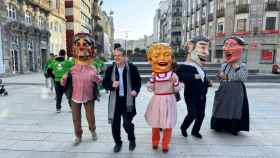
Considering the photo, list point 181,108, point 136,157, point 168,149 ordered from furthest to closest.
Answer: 1. point 181,108
2. point 168,149
3. point 136,157

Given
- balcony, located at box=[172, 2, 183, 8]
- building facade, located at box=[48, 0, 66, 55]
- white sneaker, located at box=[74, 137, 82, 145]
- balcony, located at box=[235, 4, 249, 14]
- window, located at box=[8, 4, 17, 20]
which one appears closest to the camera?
white sneaker, located at box=[74, 137, 82, 145]

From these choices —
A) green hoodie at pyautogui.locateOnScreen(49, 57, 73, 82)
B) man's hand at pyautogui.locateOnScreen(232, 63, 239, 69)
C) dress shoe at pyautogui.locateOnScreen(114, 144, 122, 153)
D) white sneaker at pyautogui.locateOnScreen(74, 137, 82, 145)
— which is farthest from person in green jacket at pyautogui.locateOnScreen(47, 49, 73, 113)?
man's hand at pyautogui.locateOnScreen(232, 63, 239, 69)

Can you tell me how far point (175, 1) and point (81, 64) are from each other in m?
60.1

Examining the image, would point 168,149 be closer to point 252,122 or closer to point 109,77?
point 109,77

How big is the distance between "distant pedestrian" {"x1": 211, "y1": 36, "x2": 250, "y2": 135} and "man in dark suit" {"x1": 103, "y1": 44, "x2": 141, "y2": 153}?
183 centimetres

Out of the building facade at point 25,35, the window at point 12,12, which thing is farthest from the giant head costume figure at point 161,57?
the window at point 12,12

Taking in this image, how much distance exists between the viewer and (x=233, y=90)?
14.0 feet

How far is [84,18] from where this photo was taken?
44.8m

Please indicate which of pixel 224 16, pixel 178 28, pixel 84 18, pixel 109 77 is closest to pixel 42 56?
pixel 84 18

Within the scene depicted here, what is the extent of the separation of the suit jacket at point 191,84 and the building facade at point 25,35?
1926 centimetres

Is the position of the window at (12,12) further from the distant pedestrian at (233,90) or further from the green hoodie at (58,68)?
the distant pedestrian at (233,90)

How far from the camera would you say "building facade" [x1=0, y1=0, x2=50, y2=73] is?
1936 cm

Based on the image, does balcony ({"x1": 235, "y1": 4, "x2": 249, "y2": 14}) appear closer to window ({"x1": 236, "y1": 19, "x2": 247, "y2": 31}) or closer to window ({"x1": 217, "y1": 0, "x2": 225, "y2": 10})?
window ({"x1": 236, "y1": 19, "x2": 247, "y2": 31})

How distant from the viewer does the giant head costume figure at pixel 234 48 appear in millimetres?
4160
